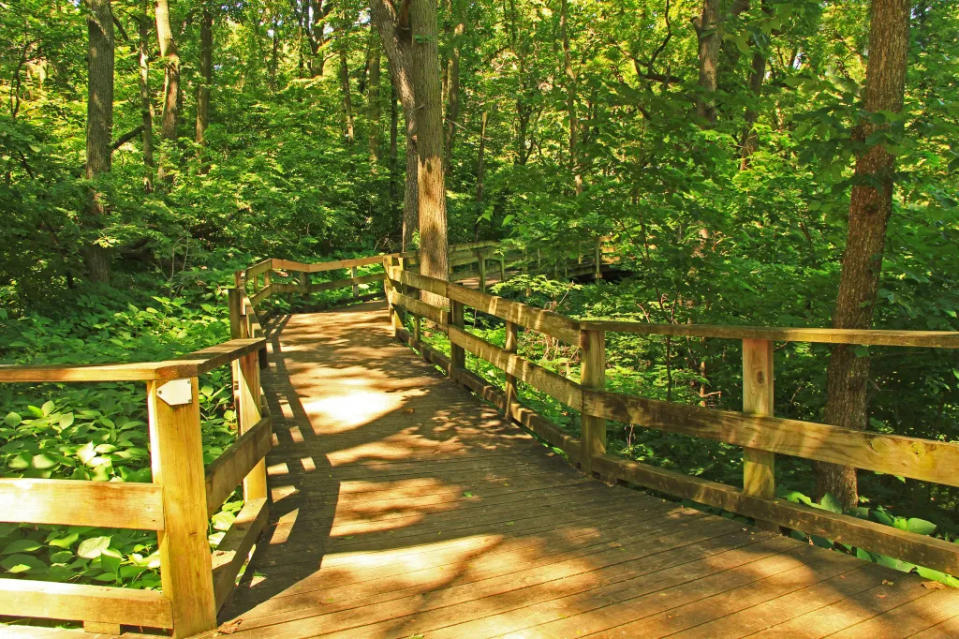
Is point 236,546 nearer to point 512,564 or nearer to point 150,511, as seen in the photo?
point 150,511

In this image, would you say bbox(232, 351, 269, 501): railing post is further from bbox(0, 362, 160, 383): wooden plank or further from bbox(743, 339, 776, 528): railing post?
bbox(743, 339, 776, 528): railing post

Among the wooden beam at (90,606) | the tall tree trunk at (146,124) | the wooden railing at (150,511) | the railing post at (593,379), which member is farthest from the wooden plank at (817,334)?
the tall tree trunk at (146,124)

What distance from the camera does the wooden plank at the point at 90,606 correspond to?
8.54 feet

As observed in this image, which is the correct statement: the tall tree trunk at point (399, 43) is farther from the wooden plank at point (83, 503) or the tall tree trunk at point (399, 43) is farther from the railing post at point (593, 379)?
the wooden plank at point (83, 503)

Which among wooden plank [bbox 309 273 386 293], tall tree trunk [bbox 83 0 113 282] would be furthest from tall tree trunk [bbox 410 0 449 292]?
tall tree trunk [bbox 83 0 113 282]

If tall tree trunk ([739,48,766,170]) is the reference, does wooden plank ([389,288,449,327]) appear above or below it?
below

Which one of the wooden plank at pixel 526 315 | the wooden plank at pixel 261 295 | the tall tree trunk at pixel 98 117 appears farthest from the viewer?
the tall tree trunk at pixel 98 117

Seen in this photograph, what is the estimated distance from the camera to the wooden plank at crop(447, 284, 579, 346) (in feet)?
15.7

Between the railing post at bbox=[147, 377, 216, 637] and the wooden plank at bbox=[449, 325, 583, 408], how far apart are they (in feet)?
9.10

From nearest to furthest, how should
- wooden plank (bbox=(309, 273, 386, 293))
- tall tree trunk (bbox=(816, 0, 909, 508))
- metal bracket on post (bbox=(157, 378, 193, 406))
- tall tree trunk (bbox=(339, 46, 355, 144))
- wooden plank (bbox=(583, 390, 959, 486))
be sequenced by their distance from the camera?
metal bracket on post (bbox=(157, 378, 193, 406)) → wooden plank (bbox=(583, 390, 959, 486)) → tall tree trunk (bbox=(816, 0, 909, 508)) → wooden plank (bbox=(309, 273, 386, 293)) → tall tree trunk (bbox=(339, 46, 355, 144))

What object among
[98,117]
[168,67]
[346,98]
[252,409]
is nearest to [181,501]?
[252,409]

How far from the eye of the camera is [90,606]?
262cm

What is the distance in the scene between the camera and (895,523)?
3.52m

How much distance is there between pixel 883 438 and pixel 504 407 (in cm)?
359
